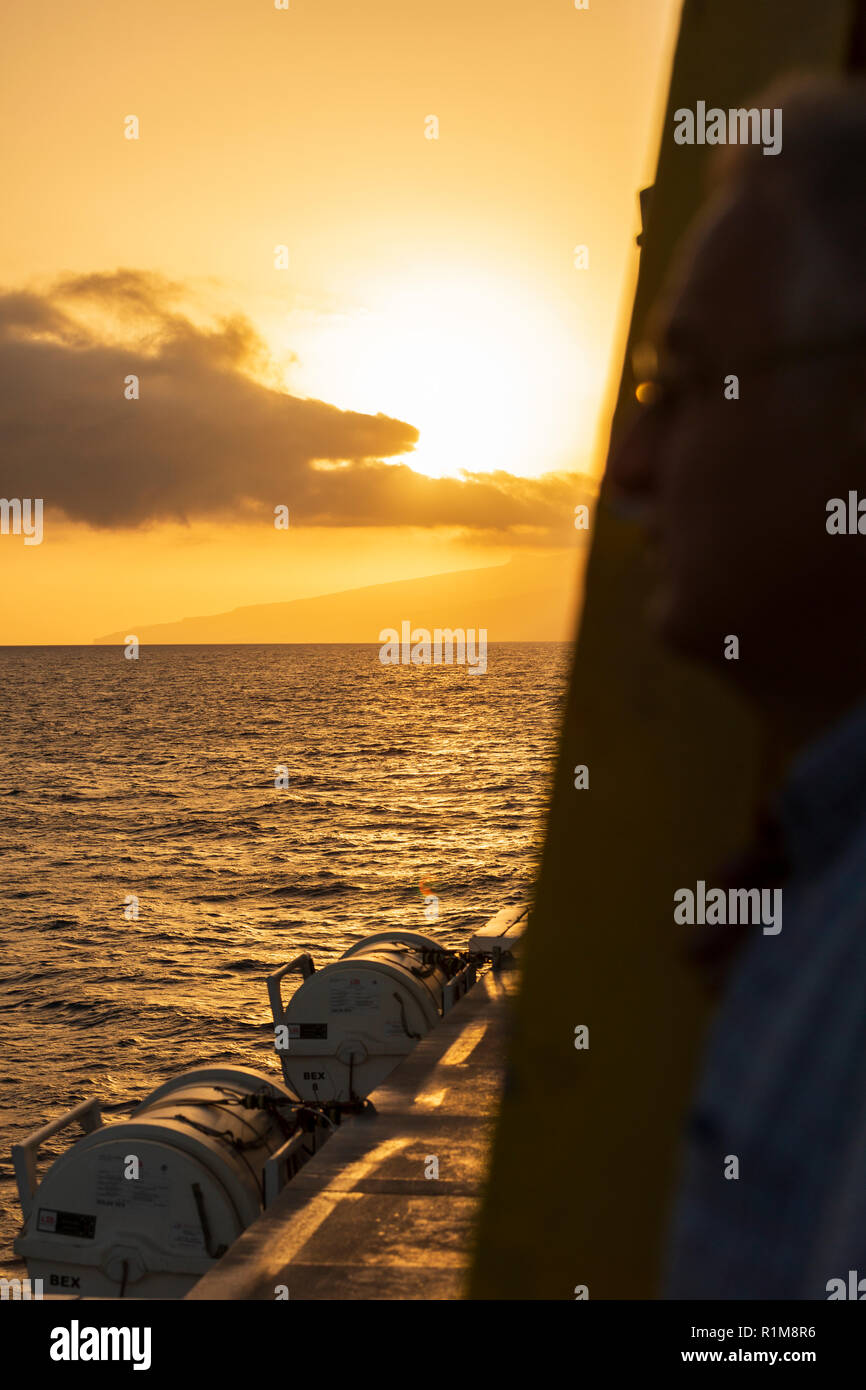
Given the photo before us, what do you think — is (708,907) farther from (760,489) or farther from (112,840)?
(112,840)

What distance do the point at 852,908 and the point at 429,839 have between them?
2225 inches

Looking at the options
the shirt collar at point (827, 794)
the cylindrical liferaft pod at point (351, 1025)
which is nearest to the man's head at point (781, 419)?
the shirt collar at point (827, 794)

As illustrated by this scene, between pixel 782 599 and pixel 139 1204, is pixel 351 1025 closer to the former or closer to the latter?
pixel 139 1204

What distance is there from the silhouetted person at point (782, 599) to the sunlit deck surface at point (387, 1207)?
A: 5.50m

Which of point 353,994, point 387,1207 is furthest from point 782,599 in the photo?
point 353,994

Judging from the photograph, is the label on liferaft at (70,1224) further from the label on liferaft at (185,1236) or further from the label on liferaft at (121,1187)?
the label on liferaft at (185,1236)

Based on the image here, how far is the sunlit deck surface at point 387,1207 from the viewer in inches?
301

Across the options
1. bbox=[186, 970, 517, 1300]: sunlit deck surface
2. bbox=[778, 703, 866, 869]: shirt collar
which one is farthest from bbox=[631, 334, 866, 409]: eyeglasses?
bbox=[186, 970, 517, 1300]: sunlit deck surface

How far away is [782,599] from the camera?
3.54ft

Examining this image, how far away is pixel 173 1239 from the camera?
9516 millimetres

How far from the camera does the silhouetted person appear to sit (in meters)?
0.86

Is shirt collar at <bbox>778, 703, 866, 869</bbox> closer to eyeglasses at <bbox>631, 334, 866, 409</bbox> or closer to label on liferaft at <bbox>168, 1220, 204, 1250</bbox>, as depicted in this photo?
eyeglasses at <bbox>631, 334, 866, 409</bbox>

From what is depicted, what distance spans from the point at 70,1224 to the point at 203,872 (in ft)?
133
